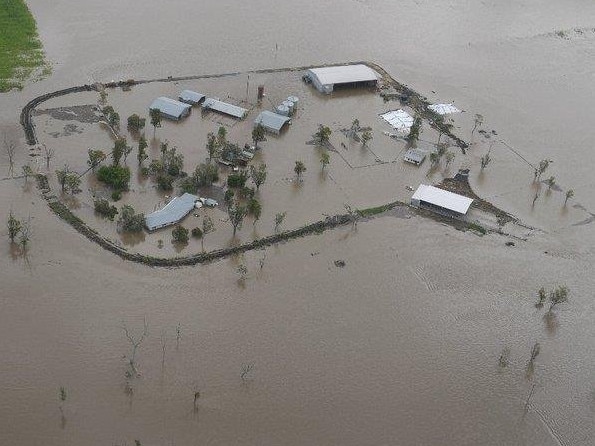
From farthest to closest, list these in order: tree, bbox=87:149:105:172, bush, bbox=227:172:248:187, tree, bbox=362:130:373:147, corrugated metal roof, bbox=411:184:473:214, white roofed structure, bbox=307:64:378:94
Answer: white roofed structure, bbox=307:64:378:94, tree, bbox=362:130:373:147, tree, bbox=87:149:105:172, bush, bbox=227:172:248:187, corrugated metal roof, bbox=411:184:473:214

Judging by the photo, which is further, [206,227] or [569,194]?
[569,194]

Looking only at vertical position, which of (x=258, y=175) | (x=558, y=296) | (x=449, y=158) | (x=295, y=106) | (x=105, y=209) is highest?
(x=295, y=106)

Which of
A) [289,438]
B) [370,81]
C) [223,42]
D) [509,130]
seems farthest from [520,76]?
[289,438]

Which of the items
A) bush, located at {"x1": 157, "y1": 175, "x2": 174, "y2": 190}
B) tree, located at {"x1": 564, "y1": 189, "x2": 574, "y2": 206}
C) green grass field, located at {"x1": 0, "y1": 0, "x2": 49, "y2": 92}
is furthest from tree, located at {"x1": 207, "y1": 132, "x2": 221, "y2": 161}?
tree, located at {"x1": 564, "y1": 189, "x2": 574, "y2": 206}

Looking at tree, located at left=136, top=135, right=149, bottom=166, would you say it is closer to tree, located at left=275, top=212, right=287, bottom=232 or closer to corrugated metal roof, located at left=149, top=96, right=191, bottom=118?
corrugated metal roof, located at left=149, top=96, right=191, bottom=118

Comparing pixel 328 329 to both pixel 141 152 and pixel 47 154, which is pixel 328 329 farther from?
pixel 47 154

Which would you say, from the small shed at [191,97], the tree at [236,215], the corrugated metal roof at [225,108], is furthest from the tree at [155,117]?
the tree at [236,215]

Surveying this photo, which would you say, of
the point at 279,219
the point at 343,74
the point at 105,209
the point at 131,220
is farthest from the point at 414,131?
the point at 105,209
